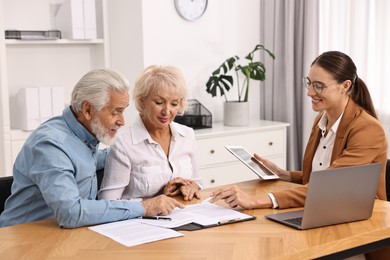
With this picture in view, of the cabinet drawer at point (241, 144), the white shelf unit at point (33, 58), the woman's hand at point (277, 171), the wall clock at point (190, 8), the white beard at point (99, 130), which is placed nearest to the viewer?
the white beard at point (99, 130)

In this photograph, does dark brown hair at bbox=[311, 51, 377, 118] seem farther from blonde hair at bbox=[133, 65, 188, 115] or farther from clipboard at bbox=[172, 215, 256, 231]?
clipboard at bbox=[172, 215, 256, 231]

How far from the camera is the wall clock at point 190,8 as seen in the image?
4.76 meters

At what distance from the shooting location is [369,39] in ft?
15.3

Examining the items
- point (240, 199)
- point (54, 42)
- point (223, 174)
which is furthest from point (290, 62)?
point (240, 199)

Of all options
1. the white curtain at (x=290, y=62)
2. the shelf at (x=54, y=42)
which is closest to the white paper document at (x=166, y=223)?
the shelf at (x=54, y=42)

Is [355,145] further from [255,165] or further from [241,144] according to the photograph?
[241,144]

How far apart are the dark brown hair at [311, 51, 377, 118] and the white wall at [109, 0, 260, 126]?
2.06 m

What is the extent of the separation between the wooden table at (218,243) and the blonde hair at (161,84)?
0.76m

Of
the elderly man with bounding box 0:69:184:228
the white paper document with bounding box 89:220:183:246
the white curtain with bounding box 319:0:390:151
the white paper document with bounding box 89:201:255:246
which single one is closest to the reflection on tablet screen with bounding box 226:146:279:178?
the white paper document with bounding box 89:201:255:246

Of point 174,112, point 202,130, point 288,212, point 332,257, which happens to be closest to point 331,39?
point 202,130

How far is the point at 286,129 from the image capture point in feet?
17.0

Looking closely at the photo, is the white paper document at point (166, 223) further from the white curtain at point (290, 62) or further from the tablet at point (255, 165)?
the white curtain at point (290, 62)

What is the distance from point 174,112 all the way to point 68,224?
32.0 inches

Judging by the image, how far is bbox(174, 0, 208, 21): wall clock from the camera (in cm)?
476
